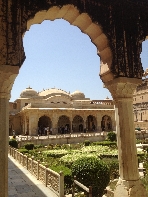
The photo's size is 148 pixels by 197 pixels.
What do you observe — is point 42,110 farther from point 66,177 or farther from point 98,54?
point 98,54

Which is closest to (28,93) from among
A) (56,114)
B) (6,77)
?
(56,114)

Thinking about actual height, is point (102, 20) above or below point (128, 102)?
above

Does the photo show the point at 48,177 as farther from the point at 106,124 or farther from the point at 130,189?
the point at 106,124

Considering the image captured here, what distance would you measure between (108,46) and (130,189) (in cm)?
265

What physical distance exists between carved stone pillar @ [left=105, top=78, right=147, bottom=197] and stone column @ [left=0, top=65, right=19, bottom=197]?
6.41 feet

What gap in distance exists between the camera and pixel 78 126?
1356 inches

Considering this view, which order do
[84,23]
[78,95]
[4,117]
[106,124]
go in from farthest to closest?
1. [78,95]
2. [106,124]
3. [84,23]
4. [4,117]

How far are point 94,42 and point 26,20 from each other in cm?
147

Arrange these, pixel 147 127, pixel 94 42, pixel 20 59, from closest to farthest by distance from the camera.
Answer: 1. pixel 20 59
2. pixel 94 42
3. pixel 147 127

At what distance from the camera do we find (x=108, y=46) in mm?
4176

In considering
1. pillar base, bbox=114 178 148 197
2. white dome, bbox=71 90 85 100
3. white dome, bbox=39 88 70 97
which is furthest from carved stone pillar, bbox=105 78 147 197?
white dome, bbox=71 90 85 100

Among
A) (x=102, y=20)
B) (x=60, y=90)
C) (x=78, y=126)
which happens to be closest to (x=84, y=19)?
(x=102, y=20)

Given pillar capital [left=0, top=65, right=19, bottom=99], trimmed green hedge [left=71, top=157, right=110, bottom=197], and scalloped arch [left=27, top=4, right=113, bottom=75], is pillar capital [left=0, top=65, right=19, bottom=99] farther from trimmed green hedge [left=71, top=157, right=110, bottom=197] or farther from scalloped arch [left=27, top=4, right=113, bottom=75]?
trimmed green hedge [left=71, top=157, right=110, bottom=197]

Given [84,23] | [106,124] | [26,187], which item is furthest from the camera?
[106,124]
